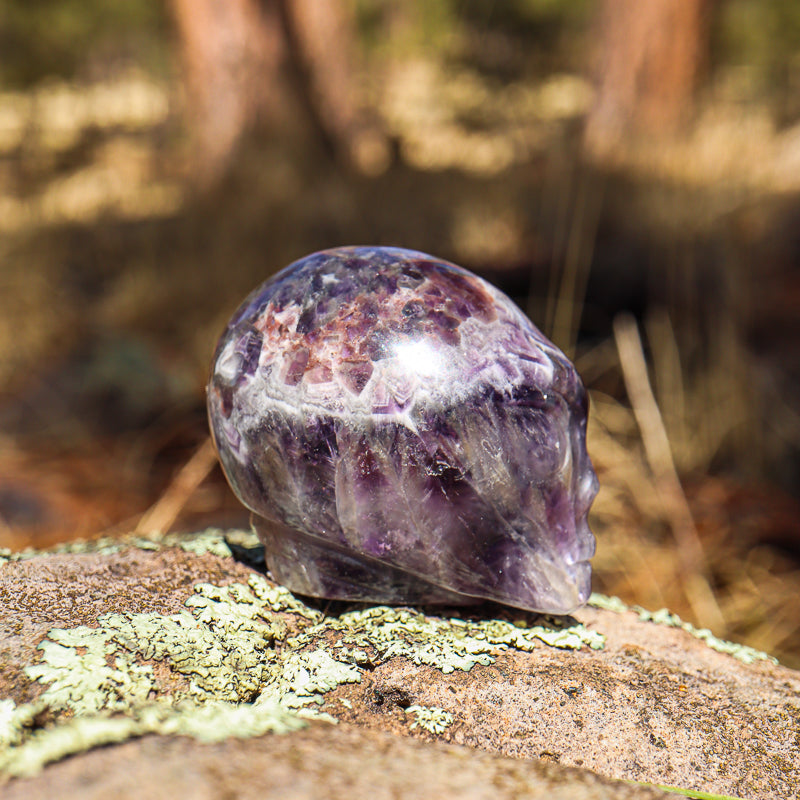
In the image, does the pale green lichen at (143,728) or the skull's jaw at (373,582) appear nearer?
the pale green lichen at (143,728)

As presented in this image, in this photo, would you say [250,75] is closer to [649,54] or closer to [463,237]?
[463,237]

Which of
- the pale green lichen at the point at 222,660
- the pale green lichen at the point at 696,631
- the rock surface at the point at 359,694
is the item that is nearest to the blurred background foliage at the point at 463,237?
the pale green lichen at the point at 696,631

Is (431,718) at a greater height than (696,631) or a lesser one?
greater

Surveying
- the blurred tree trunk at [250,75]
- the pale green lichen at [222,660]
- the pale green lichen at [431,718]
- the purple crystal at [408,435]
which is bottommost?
the pale green lichen at [431,718]

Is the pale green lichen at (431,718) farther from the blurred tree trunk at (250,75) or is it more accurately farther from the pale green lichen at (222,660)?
the blurred tree trunk at (250,75)

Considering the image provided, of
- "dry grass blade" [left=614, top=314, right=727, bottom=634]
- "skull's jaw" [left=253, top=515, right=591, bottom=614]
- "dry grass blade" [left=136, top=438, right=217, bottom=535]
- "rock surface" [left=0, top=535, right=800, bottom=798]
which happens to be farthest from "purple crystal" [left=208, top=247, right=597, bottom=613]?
"dry grass blade" [left=136, top=438, right=217, bottom=535]

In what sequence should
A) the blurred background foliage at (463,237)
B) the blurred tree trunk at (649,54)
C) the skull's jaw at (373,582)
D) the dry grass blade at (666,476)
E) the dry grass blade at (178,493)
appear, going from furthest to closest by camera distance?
the blurred tree trunk at (649,54)
the blurred background foliage at (463,237)
the dry grass blade at (178,493)
the dry grass blade at (666,476)
the skull's jaw at (373,582)

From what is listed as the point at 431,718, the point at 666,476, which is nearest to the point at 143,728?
the point at 431,718
